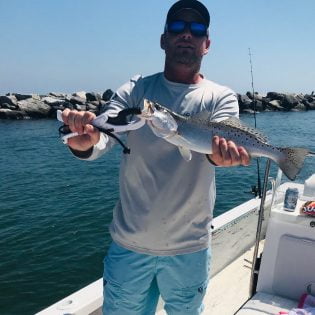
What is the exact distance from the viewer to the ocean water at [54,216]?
902cm

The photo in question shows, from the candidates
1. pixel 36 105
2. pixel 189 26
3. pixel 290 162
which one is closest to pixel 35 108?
pixel 36 105

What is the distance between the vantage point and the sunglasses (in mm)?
2848

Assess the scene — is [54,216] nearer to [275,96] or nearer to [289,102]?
[289,102]

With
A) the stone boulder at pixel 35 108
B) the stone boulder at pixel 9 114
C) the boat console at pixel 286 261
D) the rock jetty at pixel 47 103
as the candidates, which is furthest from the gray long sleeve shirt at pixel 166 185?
the stone boulder at pixel 35 108

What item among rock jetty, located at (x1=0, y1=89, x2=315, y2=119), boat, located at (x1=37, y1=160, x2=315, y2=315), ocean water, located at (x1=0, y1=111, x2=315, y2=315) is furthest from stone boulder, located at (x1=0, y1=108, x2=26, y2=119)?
boat, located at (x1=37, y1=160, x2=315, y2=315)

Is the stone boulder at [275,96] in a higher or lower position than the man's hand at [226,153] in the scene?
lower

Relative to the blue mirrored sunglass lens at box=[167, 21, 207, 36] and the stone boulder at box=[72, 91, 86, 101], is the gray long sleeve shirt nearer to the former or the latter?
the blue mirrored sunglass lens at box=[167, 21, 207, 36]

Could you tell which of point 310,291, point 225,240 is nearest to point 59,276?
point 225,240

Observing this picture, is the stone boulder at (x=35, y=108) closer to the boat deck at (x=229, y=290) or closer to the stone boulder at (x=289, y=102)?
the stone boulder at (x=289, y=102)

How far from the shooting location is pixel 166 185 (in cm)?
278

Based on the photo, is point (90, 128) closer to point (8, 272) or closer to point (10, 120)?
point (8, 272)

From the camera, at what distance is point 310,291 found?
421cm

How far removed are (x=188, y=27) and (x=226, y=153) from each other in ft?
3.20

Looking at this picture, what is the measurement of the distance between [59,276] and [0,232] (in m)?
3.58
